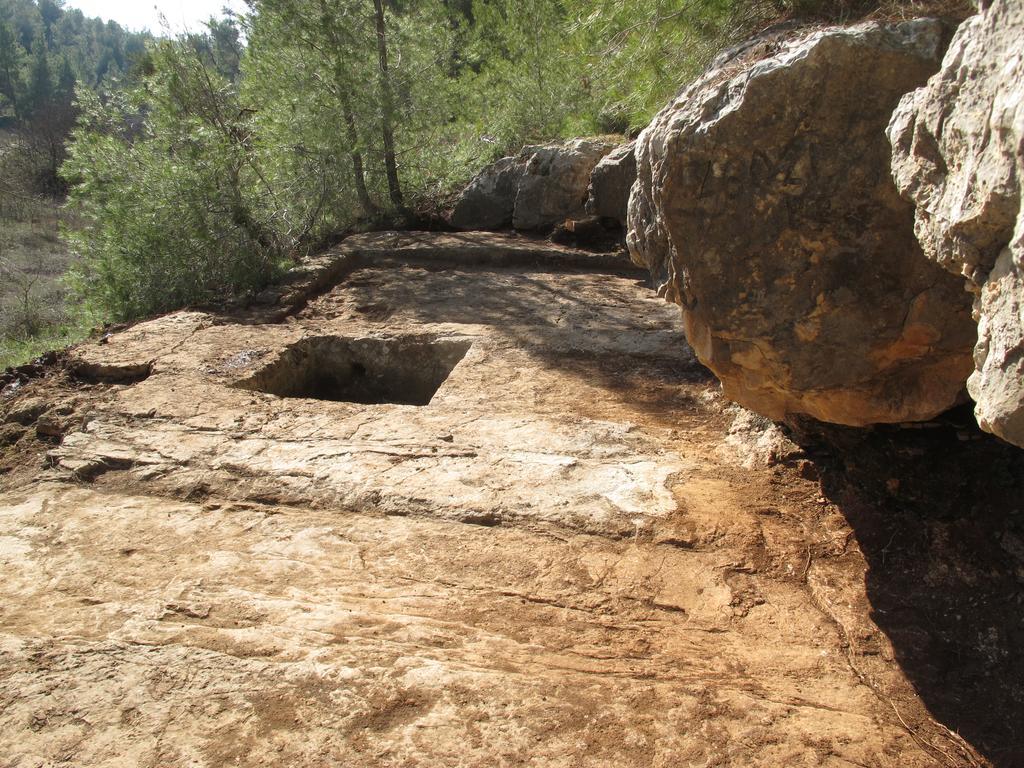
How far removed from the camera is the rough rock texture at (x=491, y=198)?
8133 mm

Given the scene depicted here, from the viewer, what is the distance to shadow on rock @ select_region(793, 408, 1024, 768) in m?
2.00

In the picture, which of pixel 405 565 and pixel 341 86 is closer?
pixel 405 565

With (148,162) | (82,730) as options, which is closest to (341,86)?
(148,162)

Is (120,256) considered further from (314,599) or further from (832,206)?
(832,206)

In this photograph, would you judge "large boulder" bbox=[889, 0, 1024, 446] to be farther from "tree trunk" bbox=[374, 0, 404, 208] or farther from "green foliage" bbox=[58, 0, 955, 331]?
"tree trunk" bbox=[374, 0, 404, 208]

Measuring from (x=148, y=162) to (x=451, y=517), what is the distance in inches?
203

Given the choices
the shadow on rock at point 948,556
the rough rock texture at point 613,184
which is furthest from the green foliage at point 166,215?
the shadow on rock at point 948,556

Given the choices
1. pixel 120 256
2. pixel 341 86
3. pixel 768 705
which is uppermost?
pixel 341 86

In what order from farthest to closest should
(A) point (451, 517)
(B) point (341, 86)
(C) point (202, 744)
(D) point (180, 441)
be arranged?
(B) point (341, 86)
(D) point (180, 441)
(A) point (451, 517)
(C) point (202, 744)

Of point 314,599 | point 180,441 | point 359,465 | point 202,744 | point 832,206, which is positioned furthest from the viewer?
point 180,441

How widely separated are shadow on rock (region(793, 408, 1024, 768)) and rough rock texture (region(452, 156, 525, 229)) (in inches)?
228

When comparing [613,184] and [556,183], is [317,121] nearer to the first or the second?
[556,183]

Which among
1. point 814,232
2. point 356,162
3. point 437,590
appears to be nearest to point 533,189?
point 356,162

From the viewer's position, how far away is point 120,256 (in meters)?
6.10
